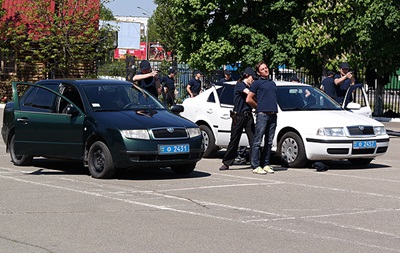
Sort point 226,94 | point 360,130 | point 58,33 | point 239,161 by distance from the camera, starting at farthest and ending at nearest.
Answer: point 58,33
point 226,94
point 239,161
point 360,130

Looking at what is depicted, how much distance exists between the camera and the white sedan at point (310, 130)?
596 inches

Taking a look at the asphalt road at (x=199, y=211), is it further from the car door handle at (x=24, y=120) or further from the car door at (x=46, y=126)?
the car door handle at (x=24, y=120)

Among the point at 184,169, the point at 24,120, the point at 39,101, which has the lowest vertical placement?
the point at 184,169

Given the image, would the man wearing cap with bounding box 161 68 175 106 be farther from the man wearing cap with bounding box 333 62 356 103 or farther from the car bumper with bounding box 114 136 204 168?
the car bumper with bounding box 114 136 204 168

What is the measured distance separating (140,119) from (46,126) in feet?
5.58

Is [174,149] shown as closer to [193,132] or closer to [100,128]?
[193,132]

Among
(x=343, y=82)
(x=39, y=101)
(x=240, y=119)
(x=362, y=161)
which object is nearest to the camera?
(x=39, y=101)

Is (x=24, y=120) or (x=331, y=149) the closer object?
(x=24, y=120)

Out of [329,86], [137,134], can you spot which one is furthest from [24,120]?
[329,86]

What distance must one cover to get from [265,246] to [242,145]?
841cm

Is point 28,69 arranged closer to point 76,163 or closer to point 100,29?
point 100,29

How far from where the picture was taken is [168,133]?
13.3 m

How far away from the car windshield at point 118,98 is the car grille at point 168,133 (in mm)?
1010

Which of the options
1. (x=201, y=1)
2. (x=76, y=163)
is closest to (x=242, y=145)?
(x=76, y=163)
